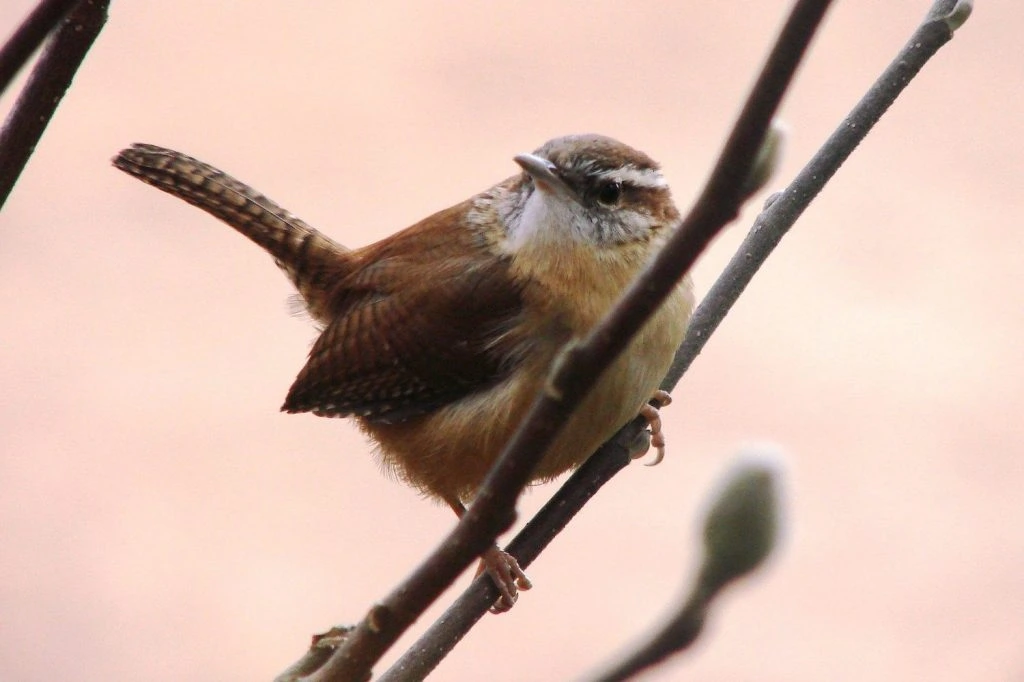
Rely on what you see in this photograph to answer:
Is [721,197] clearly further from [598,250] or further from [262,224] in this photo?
[262,224]

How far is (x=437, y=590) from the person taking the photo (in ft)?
2.43

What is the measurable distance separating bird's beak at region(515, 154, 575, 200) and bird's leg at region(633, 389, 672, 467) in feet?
1.47

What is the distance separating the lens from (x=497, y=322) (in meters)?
2.49

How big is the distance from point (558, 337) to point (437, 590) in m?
1.66

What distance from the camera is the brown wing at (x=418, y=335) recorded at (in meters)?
2.51

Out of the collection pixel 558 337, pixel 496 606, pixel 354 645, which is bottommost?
pixel 496 606

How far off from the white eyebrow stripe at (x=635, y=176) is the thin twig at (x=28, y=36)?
176cm

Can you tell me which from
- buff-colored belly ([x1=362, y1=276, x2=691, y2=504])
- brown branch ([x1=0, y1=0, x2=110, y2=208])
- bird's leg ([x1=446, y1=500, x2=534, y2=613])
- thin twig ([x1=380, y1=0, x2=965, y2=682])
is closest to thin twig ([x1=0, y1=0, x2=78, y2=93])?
brown branch ([x1=0, y1=0, x2=110, y2=208])

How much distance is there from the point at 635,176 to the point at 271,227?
43.6 inches

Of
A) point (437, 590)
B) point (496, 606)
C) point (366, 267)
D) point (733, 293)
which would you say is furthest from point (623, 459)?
point (437, 590)

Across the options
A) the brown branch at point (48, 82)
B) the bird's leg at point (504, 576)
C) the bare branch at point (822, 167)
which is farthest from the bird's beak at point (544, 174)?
the brown branch at point (48, 82)

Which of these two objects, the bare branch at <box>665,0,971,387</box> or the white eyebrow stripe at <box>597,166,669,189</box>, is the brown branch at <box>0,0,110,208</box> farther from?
the white eyebrow stripe at <box>597,166,669,189</box>

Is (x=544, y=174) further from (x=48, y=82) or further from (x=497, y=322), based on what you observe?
(x=48, y=82)

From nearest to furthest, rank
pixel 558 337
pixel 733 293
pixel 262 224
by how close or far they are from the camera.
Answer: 1. pixel 733 293
2. pixel 558 337
3. pixel 262 224
